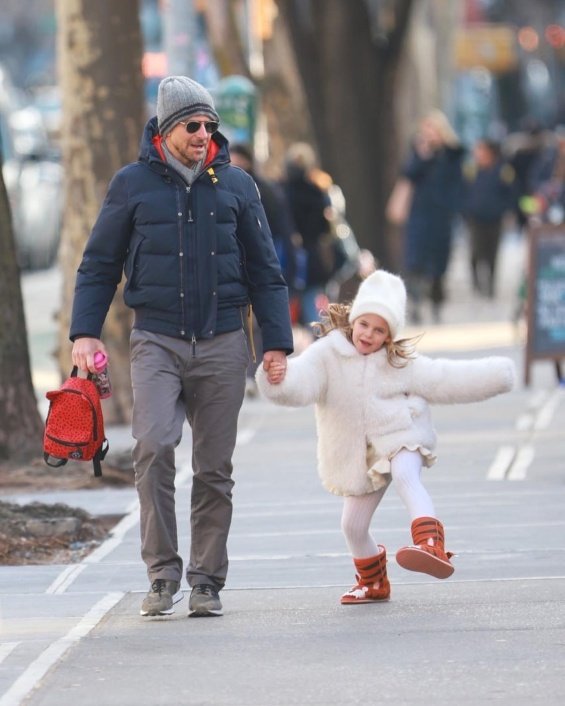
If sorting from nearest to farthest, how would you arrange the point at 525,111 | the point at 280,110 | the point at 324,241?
1. the point at 324,241
2. the point at 280,110
3. the point at 525,111

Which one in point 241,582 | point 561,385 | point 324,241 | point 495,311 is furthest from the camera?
point 495,311

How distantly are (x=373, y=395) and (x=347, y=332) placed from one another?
0.26 m

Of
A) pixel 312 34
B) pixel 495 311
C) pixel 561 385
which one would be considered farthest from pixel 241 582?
pixel 312 34

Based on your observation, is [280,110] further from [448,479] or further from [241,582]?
[241,582]

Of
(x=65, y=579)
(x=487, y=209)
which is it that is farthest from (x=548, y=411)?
(x=487, y=209)

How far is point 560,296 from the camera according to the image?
51.7ft

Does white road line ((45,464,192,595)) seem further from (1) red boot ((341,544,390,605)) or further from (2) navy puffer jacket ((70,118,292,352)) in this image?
(2) navy puffer jacket ((70,118,292,352))

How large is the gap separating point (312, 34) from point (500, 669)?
19965 mm

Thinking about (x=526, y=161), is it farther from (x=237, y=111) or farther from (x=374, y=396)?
(x=374, y=396)

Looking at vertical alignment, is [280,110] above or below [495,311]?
above

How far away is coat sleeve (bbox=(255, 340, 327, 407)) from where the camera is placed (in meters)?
7.89

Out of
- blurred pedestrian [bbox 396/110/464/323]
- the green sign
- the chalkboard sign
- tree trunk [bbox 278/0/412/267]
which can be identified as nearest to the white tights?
the chalkboard sign

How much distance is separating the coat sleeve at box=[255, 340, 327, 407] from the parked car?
76.3 ft

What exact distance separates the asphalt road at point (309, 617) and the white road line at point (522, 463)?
0.04 m
